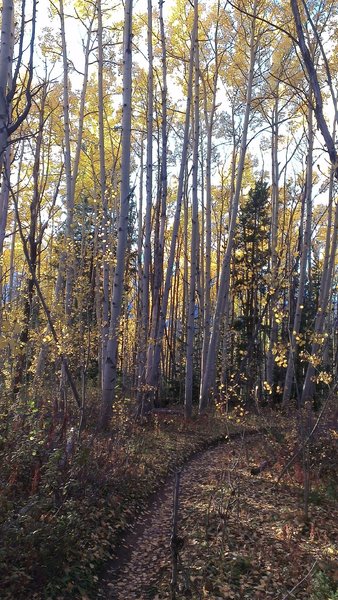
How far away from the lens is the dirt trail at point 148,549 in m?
4.04

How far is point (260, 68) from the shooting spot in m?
11.6

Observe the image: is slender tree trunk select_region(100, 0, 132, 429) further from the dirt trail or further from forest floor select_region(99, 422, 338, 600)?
forest floor select_region(99, 422, 338, 600)

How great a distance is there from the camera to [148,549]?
15.8 ft

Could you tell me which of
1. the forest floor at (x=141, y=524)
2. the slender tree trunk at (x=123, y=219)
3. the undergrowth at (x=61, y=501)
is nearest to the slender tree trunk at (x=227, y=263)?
the slender tree trunk at (x=123, y=219)

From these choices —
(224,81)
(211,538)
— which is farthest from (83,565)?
(224,81)

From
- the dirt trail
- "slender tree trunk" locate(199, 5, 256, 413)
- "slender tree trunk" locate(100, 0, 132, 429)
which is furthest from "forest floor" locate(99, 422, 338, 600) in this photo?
"slender tree trunk" locate(199, 5, 256, 413)

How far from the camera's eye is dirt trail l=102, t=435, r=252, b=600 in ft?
13.3

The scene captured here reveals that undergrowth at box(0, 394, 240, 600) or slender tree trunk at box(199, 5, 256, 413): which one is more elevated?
slender tree trunk at box(199, 5, 256, 413)

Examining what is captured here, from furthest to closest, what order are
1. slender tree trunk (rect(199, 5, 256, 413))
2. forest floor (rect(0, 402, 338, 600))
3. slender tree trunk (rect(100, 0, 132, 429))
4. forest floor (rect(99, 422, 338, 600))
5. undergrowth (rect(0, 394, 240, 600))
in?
slender tree trunk (rect(199, 5, 256, 413)) < slender tree trunk (rect(100, 0, 132, 429)) < forest floor (rect(99, 422, 338, 600)) < forest floor (rect(0, 402, 338, 600)) < undergrowth (rect(0, 394, 240, 600))

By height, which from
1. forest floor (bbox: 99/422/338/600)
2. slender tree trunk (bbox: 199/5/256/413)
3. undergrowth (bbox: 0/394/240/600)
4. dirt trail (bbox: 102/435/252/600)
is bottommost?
dirt trail (bbox: 102/435/252/600)


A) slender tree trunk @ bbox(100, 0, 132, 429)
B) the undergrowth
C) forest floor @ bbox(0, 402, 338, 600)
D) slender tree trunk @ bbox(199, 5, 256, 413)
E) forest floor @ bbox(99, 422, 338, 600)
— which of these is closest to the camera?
the undergrowth

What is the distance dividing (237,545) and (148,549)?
93 centimetres

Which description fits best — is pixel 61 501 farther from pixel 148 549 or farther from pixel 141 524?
pixel 141 524

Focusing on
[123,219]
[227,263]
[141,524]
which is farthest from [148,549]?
[227,263]
